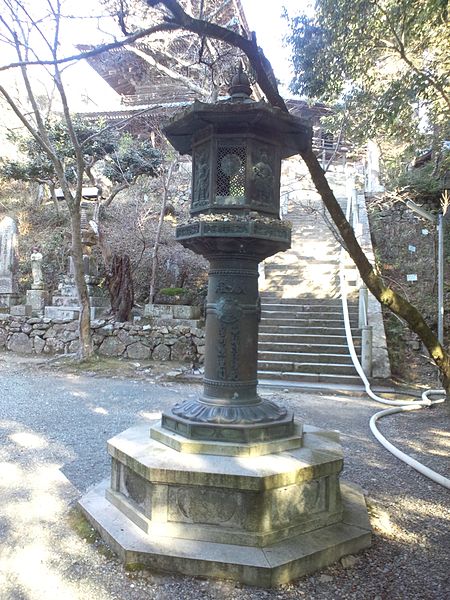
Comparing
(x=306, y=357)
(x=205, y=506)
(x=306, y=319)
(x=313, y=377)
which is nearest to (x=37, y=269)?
(x=306, y=319)

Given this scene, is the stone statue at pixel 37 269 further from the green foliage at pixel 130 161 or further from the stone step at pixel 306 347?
the stone step at pixel 306 347

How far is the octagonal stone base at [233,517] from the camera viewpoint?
239cm

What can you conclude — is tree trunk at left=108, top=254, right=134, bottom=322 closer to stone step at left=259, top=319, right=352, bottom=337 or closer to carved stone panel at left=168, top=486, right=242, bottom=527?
stone step at left=259, top=319, right=352, bottom=337

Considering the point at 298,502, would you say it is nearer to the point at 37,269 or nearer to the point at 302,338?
the point at 302,338

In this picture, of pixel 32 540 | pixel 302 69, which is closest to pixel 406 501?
pixel 32 540

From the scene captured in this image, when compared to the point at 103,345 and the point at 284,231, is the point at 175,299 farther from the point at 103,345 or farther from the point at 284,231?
the point at 284,231

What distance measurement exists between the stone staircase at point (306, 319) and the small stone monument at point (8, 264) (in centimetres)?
681

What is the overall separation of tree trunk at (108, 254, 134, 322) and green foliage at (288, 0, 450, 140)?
5.35 meters

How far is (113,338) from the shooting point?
10.0 m

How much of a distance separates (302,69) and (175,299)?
594cm

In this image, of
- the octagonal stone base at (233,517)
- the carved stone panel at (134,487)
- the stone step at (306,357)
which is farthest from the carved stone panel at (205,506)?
the stone step at (306,357)

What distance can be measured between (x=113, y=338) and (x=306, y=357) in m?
4.31

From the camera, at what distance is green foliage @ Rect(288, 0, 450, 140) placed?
20.0 feet

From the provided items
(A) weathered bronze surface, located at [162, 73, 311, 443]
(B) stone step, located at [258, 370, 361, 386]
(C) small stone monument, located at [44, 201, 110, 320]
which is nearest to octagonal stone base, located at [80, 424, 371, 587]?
(A) weathered bronze surface, located at [162, 73, 311, 443]
